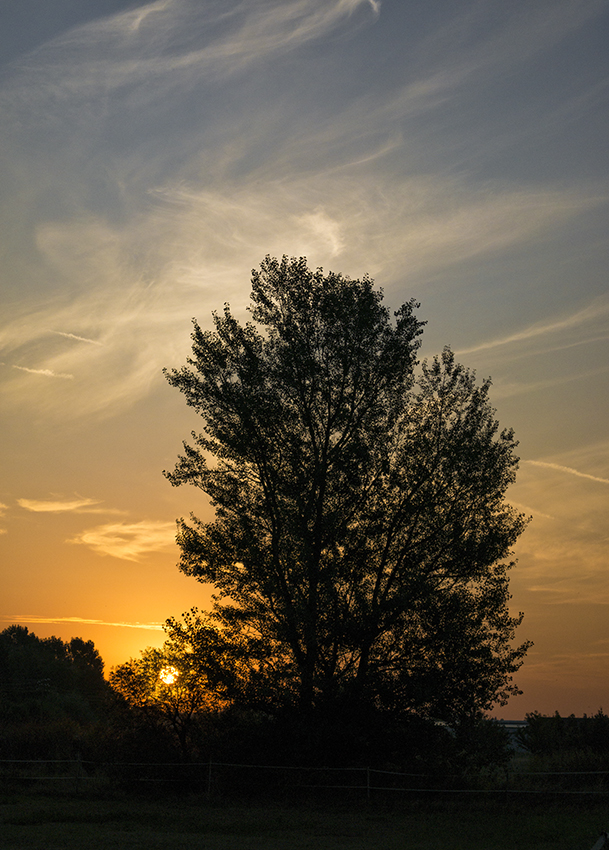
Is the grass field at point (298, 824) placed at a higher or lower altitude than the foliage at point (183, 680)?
lower

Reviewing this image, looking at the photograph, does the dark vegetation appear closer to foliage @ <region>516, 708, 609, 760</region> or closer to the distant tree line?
the distant tree line

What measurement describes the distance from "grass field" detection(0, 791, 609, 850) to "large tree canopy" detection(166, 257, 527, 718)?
11.1 feet

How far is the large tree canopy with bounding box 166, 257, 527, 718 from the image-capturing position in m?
23.5

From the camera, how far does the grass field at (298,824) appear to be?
15.8m

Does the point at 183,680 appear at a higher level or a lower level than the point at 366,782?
higher

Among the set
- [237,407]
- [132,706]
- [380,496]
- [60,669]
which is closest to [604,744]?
[380,496]

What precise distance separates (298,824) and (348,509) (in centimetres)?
992

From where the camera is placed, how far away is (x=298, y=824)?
19.0 m

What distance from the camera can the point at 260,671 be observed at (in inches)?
921

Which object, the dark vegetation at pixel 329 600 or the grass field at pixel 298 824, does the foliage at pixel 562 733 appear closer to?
the dark vegetation at pixel 329 600

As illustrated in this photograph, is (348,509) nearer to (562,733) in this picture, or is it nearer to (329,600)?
(329,600)

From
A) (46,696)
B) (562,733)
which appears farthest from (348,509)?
(46,696)

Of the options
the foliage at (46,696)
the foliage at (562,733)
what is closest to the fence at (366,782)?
the foliage at (46,696)

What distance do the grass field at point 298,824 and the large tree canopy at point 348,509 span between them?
337 cm
